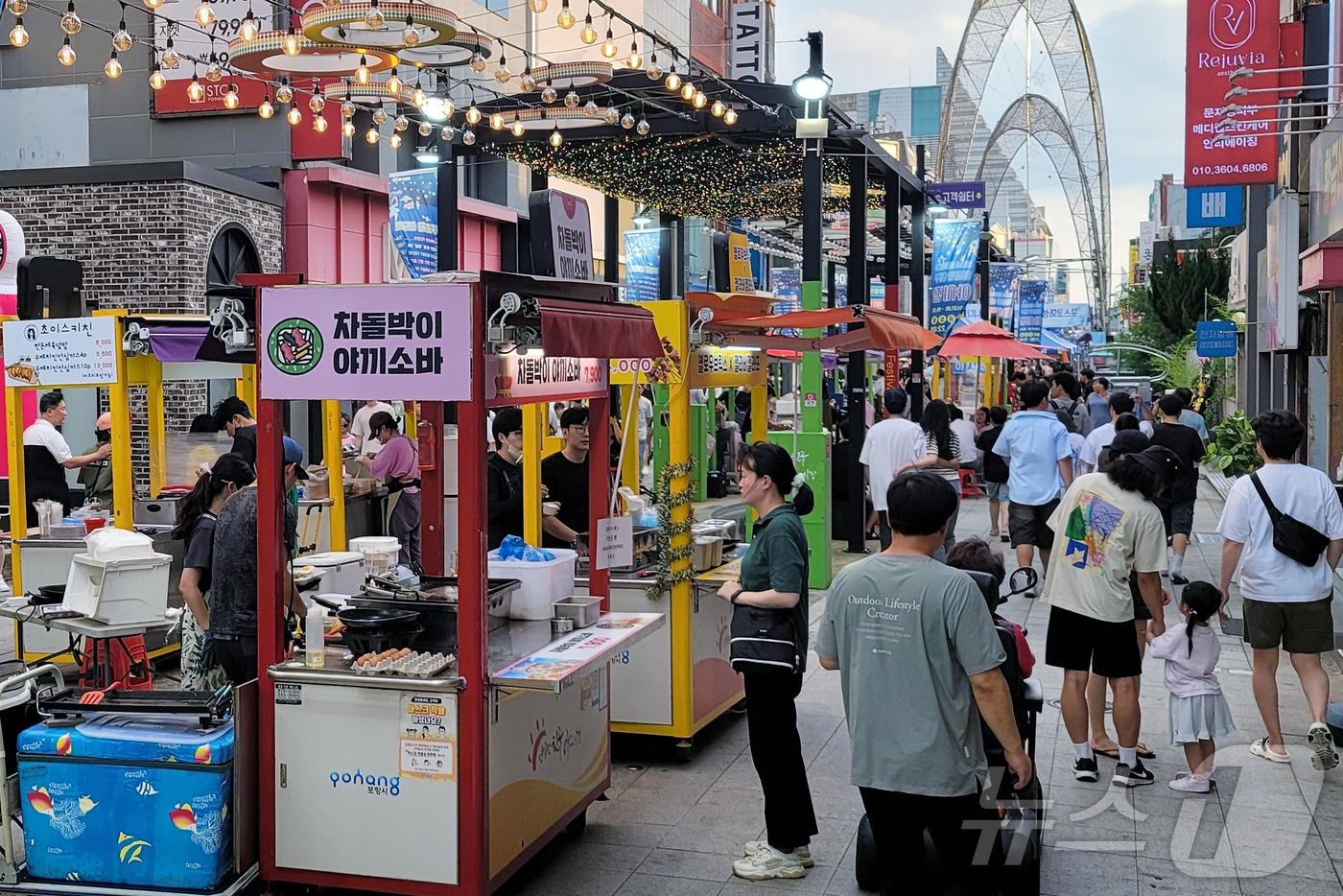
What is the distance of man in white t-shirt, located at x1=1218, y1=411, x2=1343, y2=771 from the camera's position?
6.61 meters

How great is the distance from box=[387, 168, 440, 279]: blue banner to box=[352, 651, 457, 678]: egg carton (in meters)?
10.7

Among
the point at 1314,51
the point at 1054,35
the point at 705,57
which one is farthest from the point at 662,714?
the point at 1054,35

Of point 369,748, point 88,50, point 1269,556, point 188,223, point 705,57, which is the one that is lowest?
point 369,748

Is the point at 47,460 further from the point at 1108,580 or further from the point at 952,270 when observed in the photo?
the point at 952,270

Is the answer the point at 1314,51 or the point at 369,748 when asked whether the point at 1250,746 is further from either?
the point at 1314,51

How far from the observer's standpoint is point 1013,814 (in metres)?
4.96

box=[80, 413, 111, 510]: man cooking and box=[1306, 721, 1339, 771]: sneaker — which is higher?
box=[80, 413, 111, 510]: man cooking

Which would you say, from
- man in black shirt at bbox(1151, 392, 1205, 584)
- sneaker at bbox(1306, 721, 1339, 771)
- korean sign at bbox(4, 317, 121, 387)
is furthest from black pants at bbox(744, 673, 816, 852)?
man in black shirt at bbox(1151, 392, 1205, 584)

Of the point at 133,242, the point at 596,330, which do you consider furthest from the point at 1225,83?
the point at 133,242

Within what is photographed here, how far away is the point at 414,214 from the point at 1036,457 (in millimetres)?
7668

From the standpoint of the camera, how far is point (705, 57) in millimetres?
48344

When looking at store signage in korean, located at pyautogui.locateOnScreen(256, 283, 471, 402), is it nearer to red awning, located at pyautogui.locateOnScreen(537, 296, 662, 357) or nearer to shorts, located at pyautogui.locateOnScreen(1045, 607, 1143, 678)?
red awning, located at pyautogui.locateOnScreen(537, 296, 662, 357)

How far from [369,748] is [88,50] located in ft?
62.4

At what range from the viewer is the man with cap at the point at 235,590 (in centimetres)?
579
